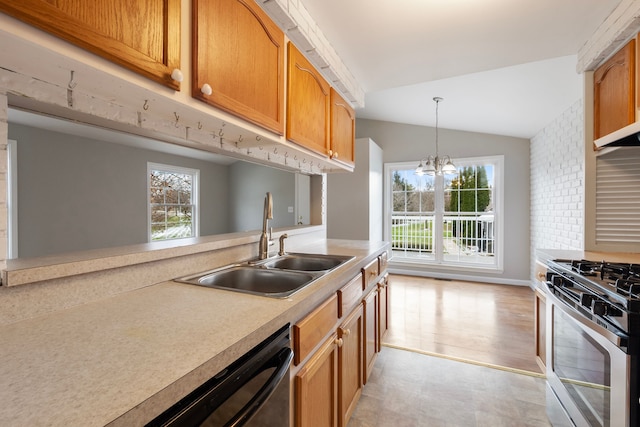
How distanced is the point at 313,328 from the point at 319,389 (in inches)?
11.4

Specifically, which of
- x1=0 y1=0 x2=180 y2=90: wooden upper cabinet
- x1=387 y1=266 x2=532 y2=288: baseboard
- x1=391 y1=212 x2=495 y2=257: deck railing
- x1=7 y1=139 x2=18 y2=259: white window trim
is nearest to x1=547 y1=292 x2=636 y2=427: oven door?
x1=0 y1=0 x2=180 y2=90: wooden upper cabinet

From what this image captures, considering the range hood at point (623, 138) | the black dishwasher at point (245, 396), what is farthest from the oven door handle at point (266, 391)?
the range hood at point (623, 138)

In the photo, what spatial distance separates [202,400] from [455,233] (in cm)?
513

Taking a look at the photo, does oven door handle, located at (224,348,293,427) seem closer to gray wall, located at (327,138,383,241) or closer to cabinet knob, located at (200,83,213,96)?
cabinet knob, located at (200,83,213,96)

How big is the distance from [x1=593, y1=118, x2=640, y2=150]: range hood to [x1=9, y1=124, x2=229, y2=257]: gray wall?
300 cm

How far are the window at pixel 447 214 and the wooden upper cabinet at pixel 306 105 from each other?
11.8 feet

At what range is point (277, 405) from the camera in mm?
857

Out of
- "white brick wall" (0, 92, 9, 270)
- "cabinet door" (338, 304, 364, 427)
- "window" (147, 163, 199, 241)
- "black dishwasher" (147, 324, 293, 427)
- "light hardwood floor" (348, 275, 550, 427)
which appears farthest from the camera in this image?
"window" (147, 163, 199, 241)

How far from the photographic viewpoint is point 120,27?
700mm

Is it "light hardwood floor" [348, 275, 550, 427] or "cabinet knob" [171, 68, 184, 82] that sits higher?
"cabinet knob" [171, 68, 184, 82]

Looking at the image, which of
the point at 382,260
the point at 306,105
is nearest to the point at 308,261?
the point at 382,260

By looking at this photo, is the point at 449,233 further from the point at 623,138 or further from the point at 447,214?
the point at 623,138

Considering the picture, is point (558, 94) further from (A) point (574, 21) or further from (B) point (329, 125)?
(B) point (329, 125)

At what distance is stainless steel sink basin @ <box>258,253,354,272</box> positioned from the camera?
175 centimetres
